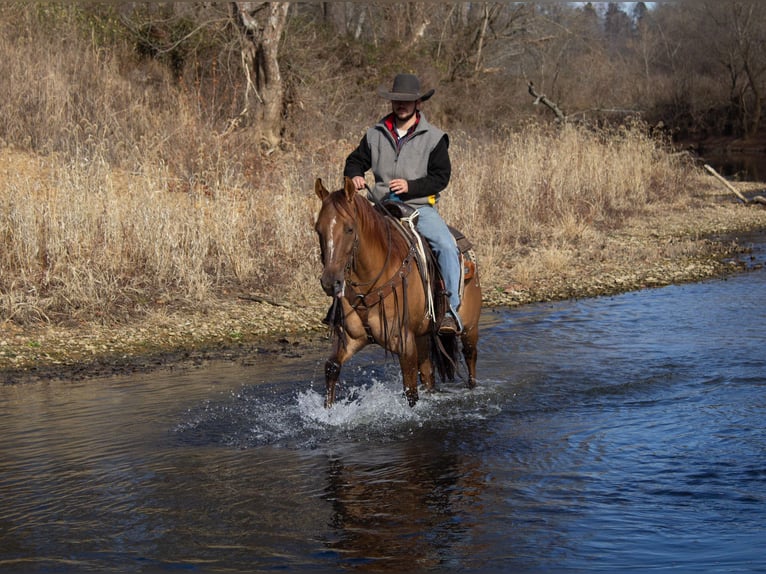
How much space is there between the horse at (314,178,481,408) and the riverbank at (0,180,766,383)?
133 inches

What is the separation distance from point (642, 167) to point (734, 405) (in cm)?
1493

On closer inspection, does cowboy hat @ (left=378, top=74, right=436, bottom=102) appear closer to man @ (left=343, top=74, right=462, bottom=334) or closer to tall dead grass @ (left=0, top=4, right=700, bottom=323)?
man @ (left=343, top=74, right=462, bottom=334)

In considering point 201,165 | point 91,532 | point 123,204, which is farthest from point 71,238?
point 91,532

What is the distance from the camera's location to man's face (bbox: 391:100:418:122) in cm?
743

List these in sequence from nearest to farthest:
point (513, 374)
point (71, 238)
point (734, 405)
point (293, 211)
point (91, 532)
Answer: point (91, 532) < point (734, 405) < point (513, 374) < point (71, 238) < point (293, 211)

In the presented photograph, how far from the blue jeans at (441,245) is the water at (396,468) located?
3.54 ft

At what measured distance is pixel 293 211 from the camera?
1394cm

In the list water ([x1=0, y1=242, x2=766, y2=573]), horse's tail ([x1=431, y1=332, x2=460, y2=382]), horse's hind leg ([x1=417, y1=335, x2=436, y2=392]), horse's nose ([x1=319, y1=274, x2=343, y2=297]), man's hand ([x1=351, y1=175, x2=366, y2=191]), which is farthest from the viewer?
horse's tail ([x1=431, y1=332, x2=460, y2=382])

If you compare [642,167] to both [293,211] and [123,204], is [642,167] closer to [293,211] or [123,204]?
[293,211]

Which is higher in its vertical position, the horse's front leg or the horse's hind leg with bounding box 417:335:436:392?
the horse's front leg

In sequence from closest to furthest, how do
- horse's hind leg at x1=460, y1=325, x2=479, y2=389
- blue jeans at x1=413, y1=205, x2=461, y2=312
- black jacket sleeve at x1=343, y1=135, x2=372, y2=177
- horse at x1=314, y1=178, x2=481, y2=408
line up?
horse at x1=314, y1=178, x2=481, y2=408 < black jacket sleeve at x1=343, y1=135, x2=372, y2=177 < blue jeans at x1=413, y1=205, x2=461, y2=312 < horse's hind leg at x1=460, y1=325, x2=479, y2=389

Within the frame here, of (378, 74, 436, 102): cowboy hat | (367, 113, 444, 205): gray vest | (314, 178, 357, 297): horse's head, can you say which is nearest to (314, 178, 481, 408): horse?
(314, 178, 357, 297): horse's head

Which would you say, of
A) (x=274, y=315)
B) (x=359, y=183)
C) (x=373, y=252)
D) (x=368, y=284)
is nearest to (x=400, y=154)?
(x=359, y=183)

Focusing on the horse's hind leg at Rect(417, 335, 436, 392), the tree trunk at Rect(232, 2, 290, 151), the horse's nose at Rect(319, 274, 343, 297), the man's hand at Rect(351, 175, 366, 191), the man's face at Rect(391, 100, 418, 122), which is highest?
the tree trunk at Rect(232, 2, 290, 151)
